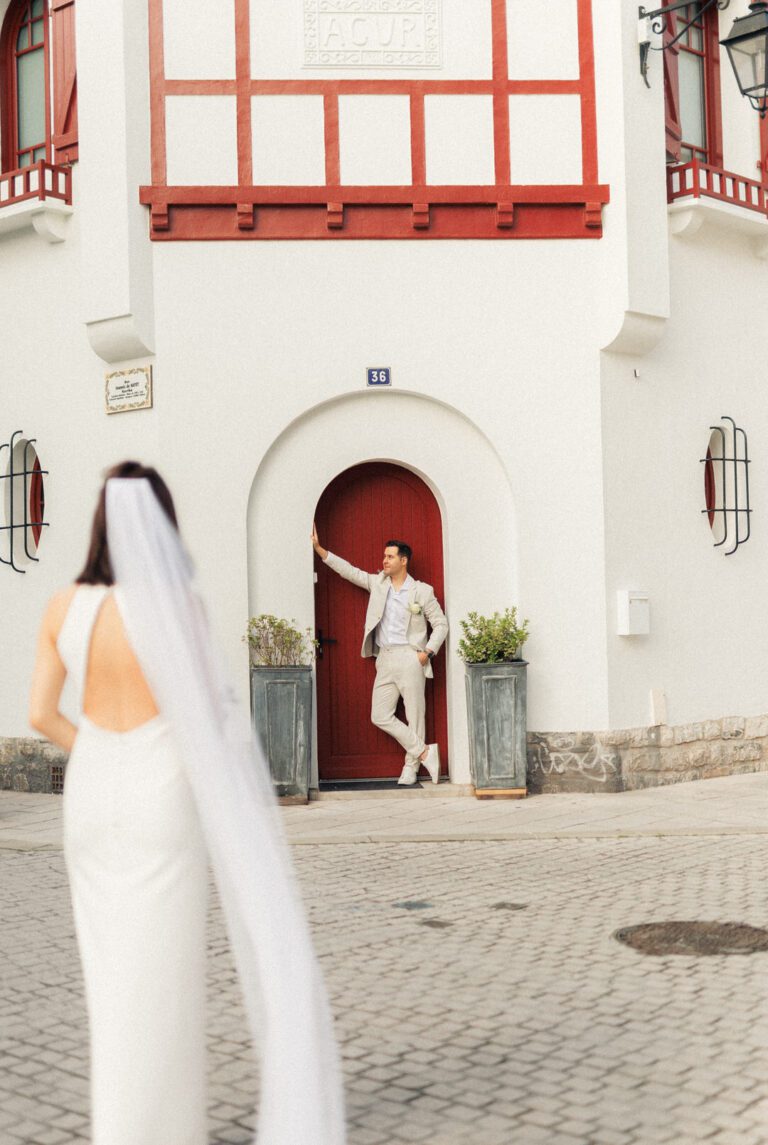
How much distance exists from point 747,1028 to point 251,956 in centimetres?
240

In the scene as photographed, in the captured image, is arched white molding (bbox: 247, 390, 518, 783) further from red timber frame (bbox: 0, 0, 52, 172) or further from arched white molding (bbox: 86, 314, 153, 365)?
red timber frame (bbox: 0, 0, 52, 172)

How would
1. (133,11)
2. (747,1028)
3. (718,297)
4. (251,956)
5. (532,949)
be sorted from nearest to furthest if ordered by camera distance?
1. (251,956)
2. (747,1028)
3. (532,949)
4. (133,11)
5. (718,297)

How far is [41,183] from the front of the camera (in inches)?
464

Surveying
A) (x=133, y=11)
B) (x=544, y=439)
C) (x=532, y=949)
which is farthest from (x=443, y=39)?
(x=532, y=949)

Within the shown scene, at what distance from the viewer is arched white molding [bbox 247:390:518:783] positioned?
1151cm

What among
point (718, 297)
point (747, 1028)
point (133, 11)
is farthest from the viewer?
point (718, 297)

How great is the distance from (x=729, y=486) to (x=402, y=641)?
3750 mm

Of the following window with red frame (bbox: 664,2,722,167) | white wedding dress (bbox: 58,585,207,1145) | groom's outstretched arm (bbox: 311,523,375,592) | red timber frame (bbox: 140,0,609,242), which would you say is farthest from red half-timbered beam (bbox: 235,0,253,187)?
white wedding dress (bbox: 58,585,207,1145)

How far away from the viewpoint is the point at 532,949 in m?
6.32

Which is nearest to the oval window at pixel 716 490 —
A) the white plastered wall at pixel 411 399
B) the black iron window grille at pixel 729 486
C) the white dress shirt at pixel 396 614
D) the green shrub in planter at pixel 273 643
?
the black iron window grille at pixel 729 486

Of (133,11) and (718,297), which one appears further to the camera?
(718,297)

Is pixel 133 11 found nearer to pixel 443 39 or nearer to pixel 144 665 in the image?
pixel 443 39

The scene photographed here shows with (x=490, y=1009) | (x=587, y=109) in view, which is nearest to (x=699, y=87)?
Answer: (x=587, y=109)

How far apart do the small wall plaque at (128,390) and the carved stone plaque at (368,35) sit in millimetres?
2987
